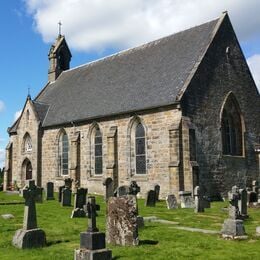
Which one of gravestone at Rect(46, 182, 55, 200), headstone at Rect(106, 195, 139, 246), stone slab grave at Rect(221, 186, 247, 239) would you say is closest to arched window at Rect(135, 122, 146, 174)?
gravestone at Rect(46, 182, 55, 200)

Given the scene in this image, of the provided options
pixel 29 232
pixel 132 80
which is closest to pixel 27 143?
pixel 132 80

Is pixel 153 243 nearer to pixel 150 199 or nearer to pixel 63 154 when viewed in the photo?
pixel 150 199

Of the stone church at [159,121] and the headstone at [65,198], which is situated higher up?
the stone church at [159,121]

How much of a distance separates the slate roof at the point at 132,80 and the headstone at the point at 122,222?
12.9 m

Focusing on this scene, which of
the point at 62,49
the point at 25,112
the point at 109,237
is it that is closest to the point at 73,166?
the point at 25,112

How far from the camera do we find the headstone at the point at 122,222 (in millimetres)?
9594

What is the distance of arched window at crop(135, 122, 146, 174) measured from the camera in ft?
79.8

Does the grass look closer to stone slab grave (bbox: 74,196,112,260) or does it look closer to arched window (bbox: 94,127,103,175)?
stone slab grave (bbox: 74,196,112,260)

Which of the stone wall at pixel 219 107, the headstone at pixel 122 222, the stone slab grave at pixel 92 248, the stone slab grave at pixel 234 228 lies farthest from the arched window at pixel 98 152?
the stone slab grave at pixel 92 248

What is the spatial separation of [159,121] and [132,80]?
5.33 m

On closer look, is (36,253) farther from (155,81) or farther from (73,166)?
(73,166)

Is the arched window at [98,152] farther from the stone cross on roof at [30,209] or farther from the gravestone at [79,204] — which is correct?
the stone cross on roof at [30,209]

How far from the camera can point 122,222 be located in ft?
32.0

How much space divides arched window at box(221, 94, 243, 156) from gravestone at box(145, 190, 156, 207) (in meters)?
7.78
